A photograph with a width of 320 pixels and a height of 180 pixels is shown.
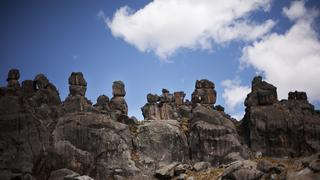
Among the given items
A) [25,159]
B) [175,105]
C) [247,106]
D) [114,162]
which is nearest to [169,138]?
[114,162]

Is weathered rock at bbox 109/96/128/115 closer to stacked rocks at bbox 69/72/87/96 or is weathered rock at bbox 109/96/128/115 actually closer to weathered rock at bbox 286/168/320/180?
stacked rocks at bbox 69/72/87/96

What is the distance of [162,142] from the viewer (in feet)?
192

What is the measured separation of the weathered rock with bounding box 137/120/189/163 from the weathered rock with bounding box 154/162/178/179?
3.58m

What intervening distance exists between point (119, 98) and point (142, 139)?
45.9 feet

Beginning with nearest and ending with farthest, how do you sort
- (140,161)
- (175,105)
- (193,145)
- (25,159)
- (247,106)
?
(25,159) < (140,161) < (193,145) < (247,106) < (175,105)

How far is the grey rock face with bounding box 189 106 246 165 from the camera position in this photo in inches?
2314

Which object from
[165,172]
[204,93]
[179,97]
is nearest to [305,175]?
[165,172]

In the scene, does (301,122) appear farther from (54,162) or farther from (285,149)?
(54,162)

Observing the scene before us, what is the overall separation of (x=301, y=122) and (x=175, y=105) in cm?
3441

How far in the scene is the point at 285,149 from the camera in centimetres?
6031

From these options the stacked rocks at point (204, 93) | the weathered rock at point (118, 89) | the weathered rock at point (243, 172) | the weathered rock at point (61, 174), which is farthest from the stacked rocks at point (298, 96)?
the weathered rock at point (61, 174)

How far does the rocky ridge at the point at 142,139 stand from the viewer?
5191 cm

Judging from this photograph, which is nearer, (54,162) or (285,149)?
(54,162)

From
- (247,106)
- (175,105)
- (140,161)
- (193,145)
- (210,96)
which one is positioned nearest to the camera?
(140,161)
